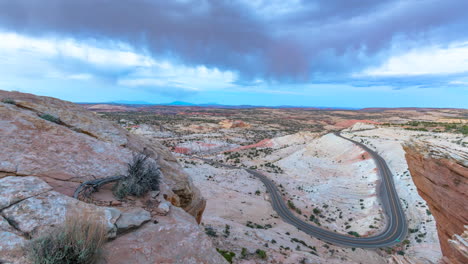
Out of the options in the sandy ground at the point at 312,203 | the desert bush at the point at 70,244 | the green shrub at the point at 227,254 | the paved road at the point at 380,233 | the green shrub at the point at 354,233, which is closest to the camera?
the desert bush at the point at 70,244

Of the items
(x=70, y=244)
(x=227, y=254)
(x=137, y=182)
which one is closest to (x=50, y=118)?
(x=137, y=182)

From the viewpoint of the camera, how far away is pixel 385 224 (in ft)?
94.4

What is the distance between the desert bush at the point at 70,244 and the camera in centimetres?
377

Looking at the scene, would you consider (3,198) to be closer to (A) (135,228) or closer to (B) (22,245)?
(B) (22,245)

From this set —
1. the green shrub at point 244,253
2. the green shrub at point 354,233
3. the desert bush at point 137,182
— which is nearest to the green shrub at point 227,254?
the green shrub at point 244,253

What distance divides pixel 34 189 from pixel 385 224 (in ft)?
115

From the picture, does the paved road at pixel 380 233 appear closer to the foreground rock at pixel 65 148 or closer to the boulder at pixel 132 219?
the foreground rock at pixel 65 148

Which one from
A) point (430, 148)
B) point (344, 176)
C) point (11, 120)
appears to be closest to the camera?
point (11, 120)

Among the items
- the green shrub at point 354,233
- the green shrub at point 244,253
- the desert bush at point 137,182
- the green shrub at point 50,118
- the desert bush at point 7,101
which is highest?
the desert bush at point 7,101

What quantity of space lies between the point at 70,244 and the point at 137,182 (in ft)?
11.1

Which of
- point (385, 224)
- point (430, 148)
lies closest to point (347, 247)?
point (385, 224)

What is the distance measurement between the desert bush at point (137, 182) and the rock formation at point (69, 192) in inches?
11.9

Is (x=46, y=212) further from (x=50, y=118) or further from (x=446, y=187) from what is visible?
(x=446, y=187)

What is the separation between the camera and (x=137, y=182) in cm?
738
